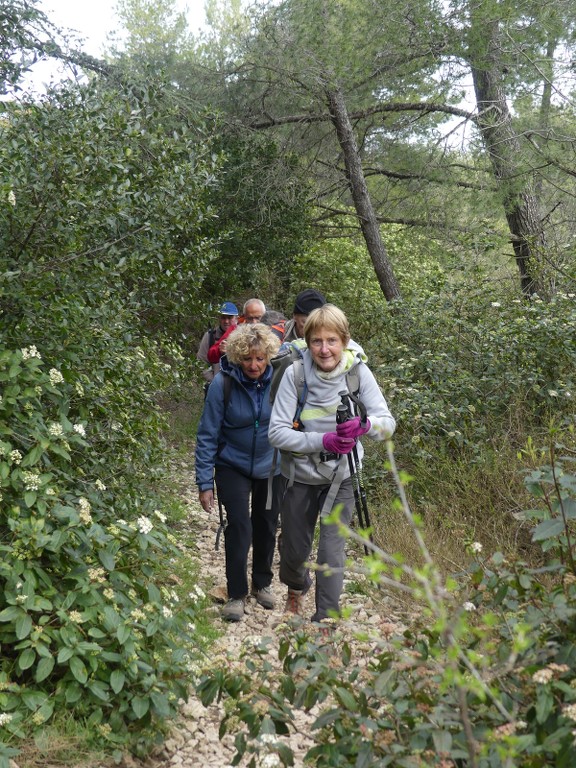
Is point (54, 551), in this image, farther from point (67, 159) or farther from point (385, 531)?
point (385, 531)

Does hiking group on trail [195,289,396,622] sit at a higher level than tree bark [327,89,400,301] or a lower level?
lower

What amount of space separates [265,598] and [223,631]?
0.65m

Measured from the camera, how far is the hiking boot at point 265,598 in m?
5.75

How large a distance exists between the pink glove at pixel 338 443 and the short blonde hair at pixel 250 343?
90 centimetres

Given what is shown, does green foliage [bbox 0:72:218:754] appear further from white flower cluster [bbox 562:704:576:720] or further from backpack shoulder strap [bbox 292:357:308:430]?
white flower cluster [bbox 562:704:576:720]

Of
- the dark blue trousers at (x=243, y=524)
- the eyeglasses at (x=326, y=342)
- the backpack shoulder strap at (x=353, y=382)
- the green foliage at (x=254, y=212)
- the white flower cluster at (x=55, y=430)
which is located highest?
the green foliage at (x=254, y=212)

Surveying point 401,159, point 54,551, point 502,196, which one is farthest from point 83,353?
point 401,159

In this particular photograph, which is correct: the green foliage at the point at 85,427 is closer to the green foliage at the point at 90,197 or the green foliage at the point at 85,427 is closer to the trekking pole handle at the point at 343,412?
the green foliage at the point at 90,197

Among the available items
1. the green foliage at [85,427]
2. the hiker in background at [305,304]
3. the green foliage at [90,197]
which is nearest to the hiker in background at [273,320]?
the hiker in background at [305,304]

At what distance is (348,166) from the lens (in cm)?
1256

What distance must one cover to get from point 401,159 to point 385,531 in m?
7.29

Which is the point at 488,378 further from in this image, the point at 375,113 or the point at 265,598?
the point at 375,113

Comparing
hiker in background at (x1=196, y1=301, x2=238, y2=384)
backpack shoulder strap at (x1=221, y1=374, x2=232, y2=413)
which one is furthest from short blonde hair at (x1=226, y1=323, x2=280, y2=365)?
hiker in background at (x1=196, y1=301, x2=238, y2=384)

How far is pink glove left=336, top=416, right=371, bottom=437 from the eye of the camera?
14.8 ft
